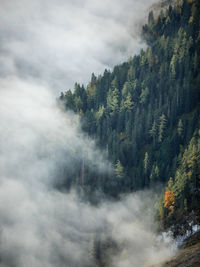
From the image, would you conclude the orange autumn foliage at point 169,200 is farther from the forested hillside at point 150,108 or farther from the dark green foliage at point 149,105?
the dark green foliage at point 149,105

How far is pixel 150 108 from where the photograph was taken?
136250mm

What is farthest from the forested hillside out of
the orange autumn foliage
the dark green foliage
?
the orange autumn foliage

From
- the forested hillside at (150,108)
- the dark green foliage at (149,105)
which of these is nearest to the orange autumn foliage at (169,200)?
the forested hillside at (150,108)

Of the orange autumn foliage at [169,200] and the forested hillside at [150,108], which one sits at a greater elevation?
the forested hillside at [150,108]

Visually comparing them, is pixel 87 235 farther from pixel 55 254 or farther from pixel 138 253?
pixel 138 253

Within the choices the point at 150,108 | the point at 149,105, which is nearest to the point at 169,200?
the point at 150,108

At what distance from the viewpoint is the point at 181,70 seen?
13788cm

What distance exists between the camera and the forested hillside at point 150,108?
117625 mm

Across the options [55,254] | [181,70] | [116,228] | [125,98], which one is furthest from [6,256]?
[181,70]

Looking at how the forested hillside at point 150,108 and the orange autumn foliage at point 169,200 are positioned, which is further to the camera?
the forested hillside at point 150,108

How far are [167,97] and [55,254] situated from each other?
3139 inches

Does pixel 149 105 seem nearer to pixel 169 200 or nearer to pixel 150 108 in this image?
pixel 150 108

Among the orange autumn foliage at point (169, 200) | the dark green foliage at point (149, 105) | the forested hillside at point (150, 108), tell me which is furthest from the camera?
the dark green foliage at point (149, 105)

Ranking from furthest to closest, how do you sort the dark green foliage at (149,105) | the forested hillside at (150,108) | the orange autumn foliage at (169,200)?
1. the dark green foliage at (149,105)
2. the forested hillside at (150,108)
3. the orange autumn foliage at (169,200)
